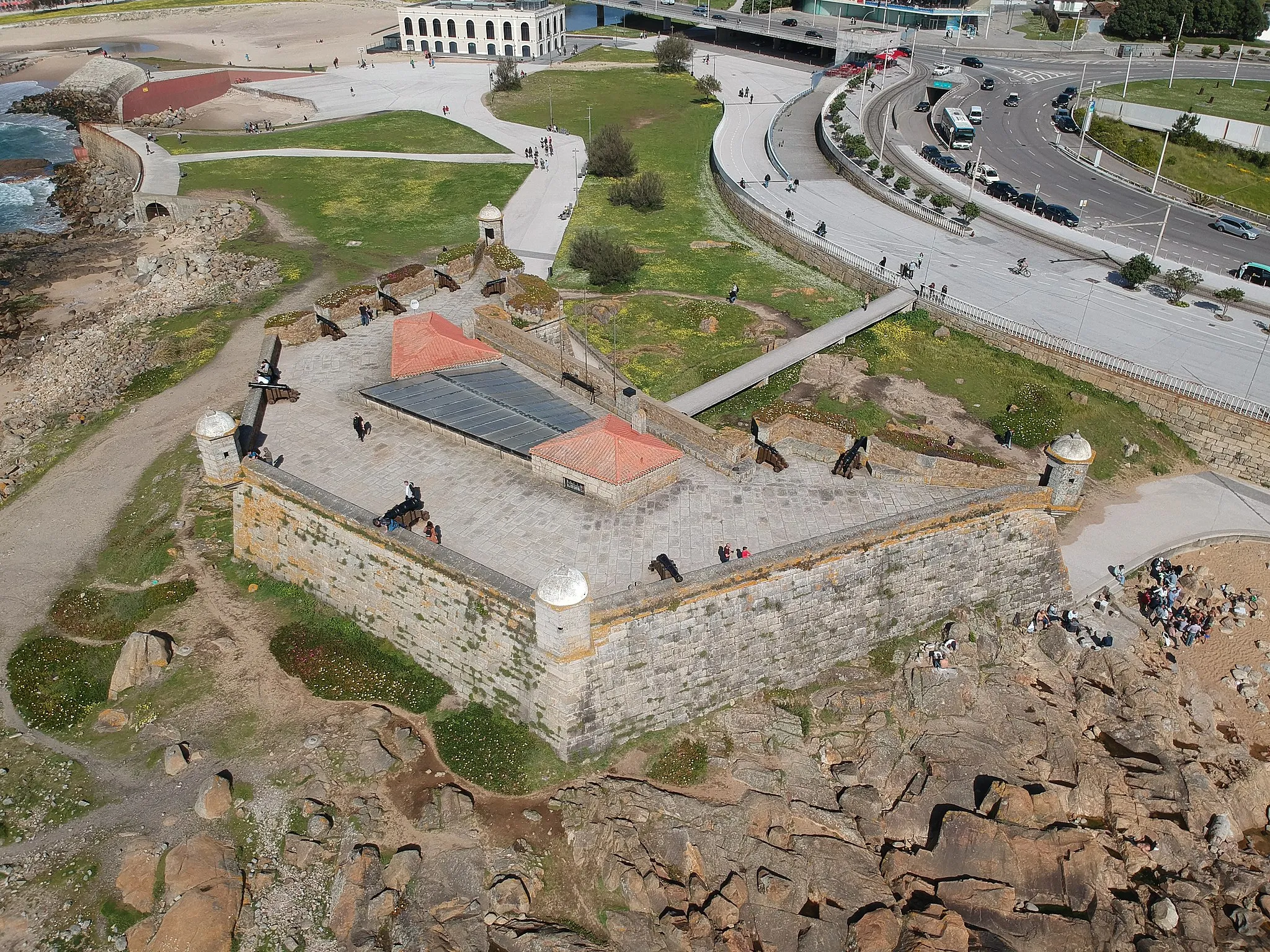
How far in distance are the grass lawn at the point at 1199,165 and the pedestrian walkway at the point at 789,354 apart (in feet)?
106

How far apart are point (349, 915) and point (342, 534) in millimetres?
10149

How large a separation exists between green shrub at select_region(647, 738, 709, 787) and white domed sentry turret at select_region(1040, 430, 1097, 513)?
43.5 ft

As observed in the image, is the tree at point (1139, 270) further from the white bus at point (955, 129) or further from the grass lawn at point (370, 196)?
the grass lawn at point (370, 196)

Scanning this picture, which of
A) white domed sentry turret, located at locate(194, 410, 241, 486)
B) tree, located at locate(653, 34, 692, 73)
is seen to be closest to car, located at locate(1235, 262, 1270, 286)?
white domed sentry turret, located at locate(194, 410, 241, 486)

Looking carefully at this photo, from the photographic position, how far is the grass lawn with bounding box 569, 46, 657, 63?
105m

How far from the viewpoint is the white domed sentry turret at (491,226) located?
43719 millimetres

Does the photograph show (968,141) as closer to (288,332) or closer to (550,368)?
(550,368)

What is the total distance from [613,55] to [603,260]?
68.8 m

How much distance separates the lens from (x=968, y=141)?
69.2 meters

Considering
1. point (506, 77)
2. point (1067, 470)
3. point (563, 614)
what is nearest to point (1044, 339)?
point (1067, 470)

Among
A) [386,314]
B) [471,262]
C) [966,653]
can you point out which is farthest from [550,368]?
[966,653]

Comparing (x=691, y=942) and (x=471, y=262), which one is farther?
(x=471, y=262)

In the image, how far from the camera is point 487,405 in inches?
1235

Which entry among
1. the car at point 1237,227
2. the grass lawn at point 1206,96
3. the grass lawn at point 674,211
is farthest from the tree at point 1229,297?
the grass lawn at point 1206,96
